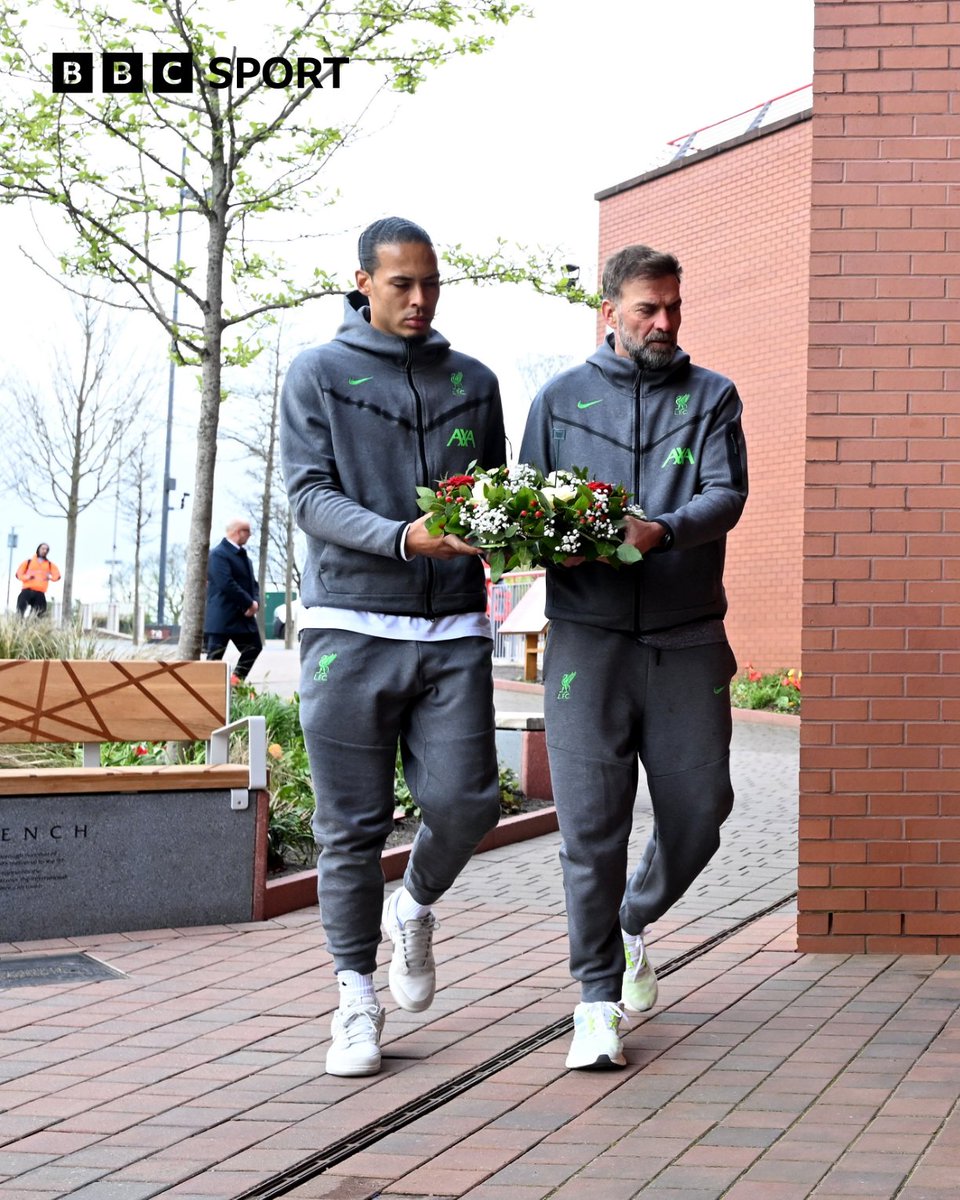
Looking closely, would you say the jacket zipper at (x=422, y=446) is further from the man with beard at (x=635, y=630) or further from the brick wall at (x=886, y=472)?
the brick wall at (x=886, y=472)

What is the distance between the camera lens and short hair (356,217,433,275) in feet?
13.9

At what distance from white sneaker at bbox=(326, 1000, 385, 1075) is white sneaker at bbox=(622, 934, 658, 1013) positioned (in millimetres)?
859

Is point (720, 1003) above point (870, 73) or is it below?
below

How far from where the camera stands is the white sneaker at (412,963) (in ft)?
14.9

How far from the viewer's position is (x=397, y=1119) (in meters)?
3.84

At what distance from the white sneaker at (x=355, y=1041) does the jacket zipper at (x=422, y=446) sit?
1082 mm

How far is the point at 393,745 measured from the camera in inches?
173

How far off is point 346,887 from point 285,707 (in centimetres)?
597

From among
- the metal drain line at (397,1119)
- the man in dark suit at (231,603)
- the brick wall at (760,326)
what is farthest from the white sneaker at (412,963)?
the brick wall at (760,326)

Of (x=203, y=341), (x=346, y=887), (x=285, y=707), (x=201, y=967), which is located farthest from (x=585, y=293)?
(x=346, y=887)

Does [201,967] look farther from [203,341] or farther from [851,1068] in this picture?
[203,341]

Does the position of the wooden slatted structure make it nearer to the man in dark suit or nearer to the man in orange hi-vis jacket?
the man in dark suit

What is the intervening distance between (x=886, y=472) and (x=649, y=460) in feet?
4.89

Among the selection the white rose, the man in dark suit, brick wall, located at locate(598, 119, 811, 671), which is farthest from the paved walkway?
brick wall, located at locate(598, 119, 811, 671)
